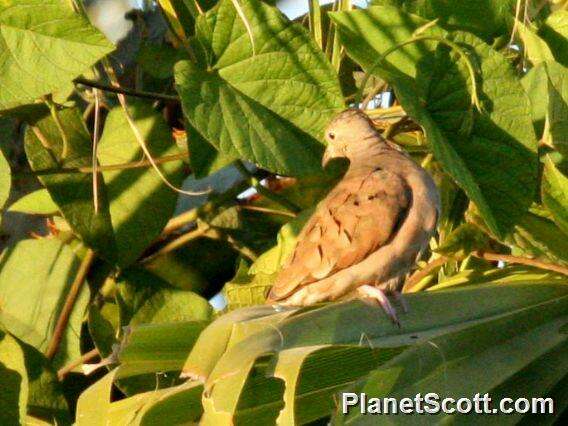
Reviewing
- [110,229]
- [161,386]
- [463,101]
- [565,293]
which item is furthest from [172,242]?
[565,293]

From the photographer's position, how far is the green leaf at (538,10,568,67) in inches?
151

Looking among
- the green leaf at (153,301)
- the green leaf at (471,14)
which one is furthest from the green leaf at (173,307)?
the green leaf at (471,14)

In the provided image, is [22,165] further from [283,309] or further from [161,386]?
[283,309]

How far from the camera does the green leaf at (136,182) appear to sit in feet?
12.6

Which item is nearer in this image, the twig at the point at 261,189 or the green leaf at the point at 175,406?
the green leaf at the point at 175,406

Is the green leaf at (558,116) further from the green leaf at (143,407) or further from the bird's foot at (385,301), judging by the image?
the green leaf at (143,407)

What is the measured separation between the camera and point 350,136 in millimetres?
3617

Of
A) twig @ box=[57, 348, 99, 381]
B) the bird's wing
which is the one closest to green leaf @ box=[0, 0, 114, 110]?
the bird's wing

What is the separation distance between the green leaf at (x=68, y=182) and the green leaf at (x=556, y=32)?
1325 mm

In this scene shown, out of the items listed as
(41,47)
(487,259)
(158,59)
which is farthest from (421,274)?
(41,47)

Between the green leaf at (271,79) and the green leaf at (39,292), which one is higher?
the green leaf at (271,79)

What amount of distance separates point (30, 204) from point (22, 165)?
0.23 metres

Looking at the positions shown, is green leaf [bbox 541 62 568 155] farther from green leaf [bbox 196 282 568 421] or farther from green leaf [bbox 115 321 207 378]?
green leaf [bbox 115 321 207 378]

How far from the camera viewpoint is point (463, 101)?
3461 millimetres
